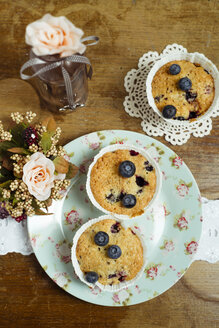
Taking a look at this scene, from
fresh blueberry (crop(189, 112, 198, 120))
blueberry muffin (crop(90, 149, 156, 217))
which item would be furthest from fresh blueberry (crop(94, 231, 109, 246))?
fresh blueberry (crop(189, 112, 198, 120))

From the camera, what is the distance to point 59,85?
5.71ft

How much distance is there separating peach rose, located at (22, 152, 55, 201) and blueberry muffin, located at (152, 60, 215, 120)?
0.75 m

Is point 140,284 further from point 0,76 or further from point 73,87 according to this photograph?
point 0,76

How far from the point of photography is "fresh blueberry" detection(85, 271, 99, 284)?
67.8 inches

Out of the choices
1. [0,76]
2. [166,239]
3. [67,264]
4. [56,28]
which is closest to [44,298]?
[67,264]

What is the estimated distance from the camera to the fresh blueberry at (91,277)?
1.72 meters

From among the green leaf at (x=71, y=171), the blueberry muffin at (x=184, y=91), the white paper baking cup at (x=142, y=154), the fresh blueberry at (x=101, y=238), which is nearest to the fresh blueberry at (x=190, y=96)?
the blueberry muffin at (x=184, y=91)

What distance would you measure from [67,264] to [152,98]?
3.55 ft

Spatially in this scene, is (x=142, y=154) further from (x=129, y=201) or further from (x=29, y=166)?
(x=29, y=166)

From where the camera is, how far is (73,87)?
180 cm

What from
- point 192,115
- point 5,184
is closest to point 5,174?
point 5,184

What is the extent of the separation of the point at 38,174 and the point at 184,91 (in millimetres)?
966

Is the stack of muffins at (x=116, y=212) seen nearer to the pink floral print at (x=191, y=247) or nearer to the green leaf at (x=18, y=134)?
the pink floral print at (x=191, y=247)

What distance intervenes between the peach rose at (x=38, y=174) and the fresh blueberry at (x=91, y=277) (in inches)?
20.6
